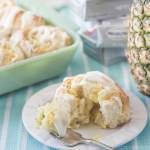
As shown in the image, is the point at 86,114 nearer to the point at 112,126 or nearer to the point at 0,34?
the point at 112,126

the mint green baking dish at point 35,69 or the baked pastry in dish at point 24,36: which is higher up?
the baked pastry in dish at point 24,36

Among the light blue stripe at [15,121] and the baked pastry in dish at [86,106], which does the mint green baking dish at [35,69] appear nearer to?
the light blue stripe at [15,121]

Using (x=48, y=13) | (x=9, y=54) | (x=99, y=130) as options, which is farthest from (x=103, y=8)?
(x=99, y=130)

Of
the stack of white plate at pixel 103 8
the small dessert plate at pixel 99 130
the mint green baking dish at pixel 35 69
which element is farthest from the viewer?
the stack of white plate at pixel 103 8

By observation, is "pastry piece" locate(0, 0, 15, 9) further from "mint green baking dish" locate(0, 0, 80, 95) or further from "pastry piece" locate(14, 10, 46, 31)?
"mint green baking dish" locate(0, 0, 80, 95)

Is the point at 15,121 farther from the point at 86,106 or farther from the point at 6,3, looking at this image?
the point at 6,3

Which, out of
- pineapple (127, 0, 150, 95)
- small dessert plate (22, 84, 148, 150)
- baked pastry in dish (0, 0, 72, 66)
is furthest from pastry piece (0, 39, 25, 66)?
pineapple (127, 0, 150, 95)

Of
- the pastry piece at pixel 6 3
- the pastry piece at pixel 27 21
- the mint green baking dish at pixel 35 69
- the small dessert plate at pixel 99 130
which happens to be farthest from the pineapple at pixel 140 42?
the pastry piece at pixel 6 3

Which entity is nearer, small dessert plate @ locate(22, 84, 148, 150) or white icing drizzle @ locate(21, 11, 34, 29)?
small dessert plate @ locate(22, 84, 148, 150)
